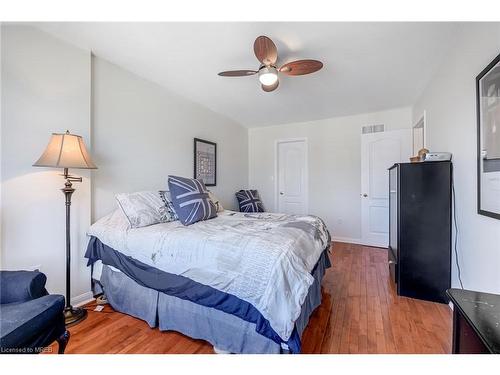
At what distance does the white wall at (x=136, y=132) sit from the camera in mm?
2219

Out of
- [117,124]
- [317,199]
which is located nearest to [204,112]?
[117,124]

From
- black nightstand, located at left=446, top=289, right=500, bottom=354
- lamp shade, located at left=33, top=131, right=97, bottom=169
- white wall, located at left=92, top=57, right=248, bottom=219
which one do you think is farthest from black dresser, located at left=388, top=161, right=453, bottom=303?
lamp shade, located at left=33, top=131, right=97, bottom=169

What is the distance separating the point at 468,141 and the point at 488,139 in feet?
1.20

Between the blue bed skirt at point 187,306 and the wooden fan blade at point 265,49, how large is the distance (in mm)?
1760

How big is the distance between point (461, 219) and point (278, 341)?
5.83 ft

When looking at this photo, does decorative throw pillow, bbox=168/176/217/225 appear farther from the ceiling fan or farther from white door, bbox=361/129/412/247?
white door, bbox=361/129/412/247

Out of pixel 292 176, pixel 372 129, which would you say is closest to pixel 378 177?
pixel 372 129

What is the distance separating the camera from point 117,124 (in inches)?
92.7

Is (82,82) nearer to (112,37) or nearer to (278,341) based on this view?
(112,37)

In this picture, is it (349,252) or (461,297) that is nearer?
(461,297)

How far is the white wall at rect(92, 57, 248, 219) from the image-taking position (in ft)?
7.28

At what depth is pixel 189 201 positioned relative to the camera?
2215 mm

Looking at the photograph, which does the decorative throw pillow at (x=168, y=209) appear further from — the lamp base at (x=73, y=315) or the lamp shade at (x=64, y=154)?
the lamp base at (x=73, y=315)

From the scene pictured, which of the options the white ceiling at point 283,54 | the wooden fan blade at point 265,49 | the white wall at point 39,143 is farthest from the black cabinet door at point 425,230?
the white wall at point 39,143
